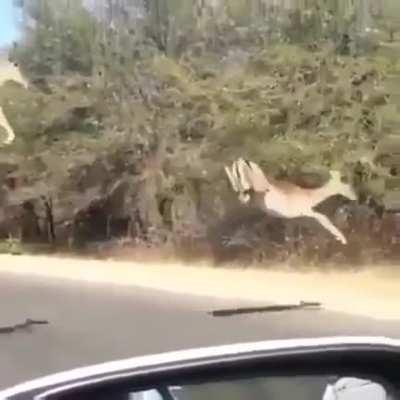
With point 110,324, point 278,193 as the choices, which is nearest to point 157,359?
point 110,324

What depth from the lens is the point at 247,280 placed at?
154 centimetres

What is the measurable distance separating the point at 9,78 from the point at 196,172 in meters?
0.32

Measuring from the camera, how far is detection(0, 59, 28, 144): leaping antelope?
1478 millimetres

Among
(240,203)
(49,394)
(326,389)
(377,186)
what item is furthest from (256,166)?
(49,394)

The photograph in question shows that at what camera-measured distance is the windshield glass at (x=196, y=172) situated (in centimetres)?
148

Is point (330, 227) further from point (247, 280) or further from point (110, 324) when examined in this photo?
point (110, 324)

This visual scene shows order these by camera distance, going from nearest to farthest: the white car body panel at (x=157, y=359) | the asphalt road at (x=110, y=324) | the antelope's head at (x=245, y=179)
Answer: the white car body panel at (x=157, y=359), the asphalt road at (x=110, y=324), the antelope's head at (x=245, y=179)

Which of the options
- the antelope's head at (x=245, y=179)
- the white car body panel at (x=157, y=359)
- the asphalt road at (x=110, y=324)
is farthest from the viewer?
the antelope's head at (x=245, y=179)

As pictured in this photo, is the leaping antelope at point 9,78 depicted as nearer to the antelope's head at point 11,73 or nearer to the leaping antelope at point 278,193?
the antelope's head at point 11,73

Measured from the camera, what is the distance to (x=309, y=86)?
157cm

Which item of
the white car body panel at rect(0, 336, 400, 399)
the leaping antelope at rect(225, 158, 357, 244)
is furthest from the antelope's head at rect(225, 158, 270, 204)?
the white car body panel at rect(0, 336, 400, 399)

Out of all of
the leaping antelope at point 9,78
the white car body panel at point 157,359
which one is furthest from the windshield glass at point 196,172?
the white car body panel at point 157,359

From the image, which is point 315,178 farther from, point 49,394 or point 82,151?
point 49,394

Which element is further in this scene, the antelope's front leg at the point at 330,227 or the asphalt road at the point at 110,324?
the antelope's front leg at the point at 330,227
